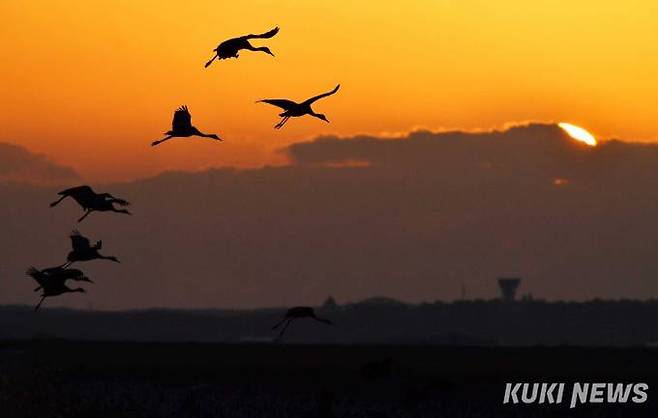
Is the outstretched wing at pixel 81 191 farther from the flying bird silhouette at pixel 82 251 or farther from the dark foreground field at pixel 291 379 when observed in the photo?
the dark foreground field at pixel 291 379

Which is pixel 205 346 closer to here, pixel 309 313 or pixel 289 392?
pixel 289 392

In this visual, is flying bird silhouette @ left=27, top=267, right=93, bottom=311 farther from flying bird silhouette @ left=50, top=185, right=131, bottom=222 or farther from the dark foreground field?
the dark foreground field

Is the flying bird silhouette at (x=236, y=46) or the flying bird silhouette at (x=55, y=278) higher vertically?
the flying bird silhouette at (x=236, y=46)

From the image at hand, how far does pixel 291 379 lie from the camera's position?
245 ft

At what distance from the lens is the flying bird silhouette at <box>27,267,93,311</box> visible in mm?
31391

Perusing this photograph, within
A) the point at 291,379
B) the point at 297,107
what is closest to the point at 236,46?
the point at 297,107

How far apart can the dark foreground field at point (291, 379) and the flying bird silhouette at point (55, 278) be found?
37.9ft

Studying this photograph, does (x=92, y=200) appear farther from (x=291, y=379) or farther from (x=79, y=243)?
(x=291, y=379)

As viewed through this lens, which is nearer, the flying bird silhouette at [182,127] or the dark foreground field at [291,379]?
the flying bird silhouette at [182,127]

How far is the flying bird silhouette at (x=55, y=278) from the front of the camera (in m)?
31.4

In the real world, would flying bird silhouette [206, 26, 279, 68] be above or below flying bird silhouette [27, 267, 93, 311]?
above

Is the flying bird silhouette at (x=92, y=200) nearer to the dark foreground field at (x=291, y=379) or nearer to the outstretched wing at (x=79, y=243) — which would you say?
the outstretched wing at (x=79, y=243)

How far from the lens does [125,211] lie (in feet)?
97.3

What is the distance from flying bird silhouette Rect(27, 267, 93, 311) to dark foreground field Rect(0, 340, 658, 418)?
37.9 ft
